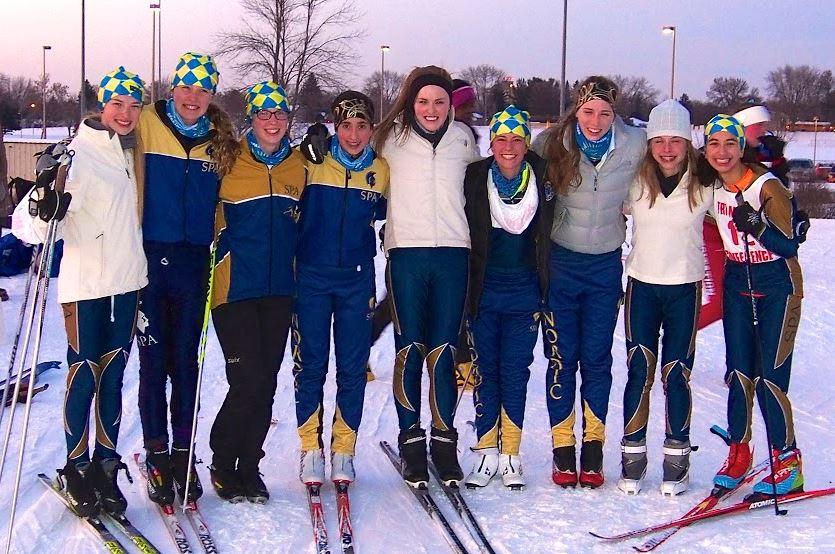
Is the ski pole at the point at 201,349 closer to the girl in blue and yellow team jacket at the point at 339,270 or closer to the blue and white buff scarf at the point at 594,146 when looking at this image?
the girl in blue and yellow team jacket at the point at 339,270

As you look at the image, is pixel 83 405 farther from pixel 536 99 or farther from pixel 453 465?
pixel 536 99

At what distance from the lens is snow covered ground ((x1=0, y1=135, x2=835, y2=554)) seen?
3590 millimetres

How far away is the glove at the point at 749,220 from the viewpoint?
3.86 metres

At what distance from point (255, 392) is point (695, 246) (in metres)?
2.26

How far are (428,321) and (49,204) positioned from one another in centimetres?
186

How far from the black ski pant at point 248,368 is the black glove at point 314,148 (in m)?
0.68

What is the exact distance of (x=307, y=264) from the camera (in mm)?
4062

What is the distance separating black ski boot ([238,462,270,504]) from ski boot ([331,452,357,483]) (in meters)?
0.34

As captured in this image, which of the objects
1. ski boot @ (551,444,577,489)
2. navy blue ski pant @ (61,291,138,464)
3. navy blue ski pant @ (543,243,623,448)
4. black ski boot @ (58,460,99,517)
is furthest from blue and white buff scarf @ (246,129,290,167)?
ski boot @ (551,444,577,489)

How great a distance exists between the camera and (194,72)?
3.71m

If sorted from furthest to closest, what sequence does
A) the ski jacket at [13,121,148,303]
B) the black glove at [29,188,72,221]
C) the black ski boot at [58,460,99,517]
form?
the black ski boot at [58,460,99,517] → the ski jacket at [13,121,148,303] → the black glove at [29,188,72,221]

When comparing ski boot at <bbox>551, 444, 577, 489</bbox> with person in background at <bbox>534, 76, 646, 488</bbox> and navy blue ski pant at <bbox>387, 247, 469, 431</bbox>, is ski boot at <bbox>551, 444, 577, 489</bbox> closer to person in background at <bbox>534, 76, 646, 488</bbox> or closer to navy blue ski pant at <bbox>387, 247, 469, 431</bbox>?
person in background at <bbox>534, 76, 646, 488</bbox>

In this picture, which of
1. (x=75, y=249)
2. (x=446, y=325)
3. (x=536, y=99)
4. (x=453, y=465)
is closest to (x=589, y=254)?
(x=446, y=325)

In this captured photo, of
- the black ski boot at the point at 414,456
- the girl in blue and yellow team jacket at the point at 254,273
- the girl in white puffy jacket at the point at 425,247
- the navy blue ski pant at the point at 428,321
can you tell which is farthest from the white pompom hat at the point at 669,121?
the black ski boot at the point at 414,456
